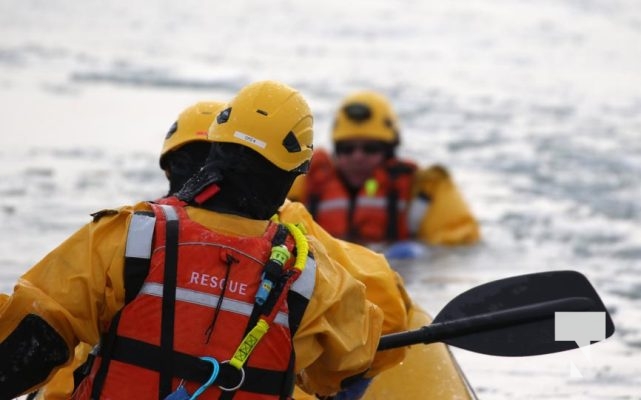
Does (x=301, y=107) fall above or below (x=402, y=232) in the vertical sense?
above

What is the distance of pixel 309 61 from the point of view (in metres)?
19.1

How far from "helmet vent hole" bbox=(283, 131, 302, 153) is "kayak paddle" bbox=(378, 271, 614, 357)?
2.74 ft

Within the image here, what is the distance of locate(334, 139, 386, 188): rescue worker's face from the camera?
998 cm

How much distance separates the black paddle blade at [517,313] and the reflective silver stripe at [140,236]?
1194mm

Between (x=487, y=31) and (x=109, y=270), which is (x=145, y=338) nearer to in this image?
(x=109, y=270)

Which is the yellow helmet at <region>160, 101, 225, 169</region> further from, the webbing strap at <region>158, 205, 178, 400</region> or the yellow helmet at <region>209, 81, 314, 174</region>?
the webbing strap at <region>158, 205, 178, 400</region>

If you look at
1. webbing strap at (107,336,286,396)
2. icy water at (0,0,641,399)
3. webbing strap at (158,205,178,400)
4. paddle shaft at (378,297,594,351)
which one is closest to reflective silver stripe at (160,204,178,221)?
webbing strap at (158,205,178,400)

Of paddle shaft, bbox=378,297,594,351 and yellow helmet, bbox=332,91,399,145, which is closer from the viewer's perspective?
paddle shaft, bbox=378,297,594,351

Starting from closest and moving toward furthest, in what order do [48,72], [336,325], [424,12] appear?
[336,325]
[48,72]
[424,12]

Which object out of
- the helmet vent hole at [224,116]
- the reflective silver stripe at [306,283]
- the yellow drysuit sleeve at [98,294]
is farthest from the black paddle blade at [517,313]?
the helmet vent hole at [224,116]

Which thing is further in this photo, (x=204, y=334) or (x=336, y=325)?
(x=336, y=325)

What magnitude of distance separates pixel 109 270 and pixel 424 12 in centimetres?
2093

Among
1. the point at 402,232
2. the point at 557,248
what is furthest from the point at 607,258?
the point at 402,232

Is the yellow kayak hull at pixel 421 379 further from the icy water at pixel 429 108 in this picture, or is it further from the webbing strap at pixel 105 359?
the webbing strap at pixel 105 359
